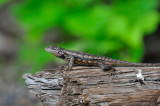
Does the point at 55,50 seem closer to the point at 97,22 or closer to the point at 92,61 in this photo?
the point at 92,61

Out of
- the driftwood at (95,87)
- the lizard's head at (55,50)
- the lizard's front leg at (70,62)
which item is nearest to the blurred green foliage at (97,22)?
the lizard's head at (55,50)

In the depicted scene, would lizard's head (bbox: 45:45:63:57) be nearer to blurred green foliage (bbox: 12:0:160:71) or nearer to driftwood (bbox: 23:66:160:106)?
driftwood (bbox: 23:66:160:106)

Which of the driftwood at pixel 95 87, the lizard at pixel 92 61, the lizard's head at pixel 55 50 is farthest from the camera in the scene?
the lizard's head at pixel 55 50

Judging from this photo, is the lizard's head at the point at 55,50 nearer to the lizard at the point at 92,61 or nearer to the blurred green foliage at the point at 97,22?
the lizard at the point at 92,61

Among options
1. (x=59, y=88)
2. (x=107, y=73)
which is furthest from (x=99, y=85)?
(x=59, y=88)

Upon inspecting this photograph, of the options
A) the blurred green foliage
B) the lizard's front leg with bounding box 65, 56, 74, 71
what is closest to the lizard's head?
the lizard's front leg with bounding box 65, 56, 74, 71

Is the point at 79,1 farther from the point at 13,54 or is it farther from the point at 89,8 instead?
the point at 13,54

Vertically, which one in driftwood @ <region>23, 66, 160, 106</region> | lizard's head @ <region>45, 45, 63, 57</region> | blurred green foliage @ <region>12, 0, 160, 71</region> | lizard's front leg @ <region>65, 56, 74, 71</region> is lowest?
driftwood @ <region>23, 66, 160, 106</region>
